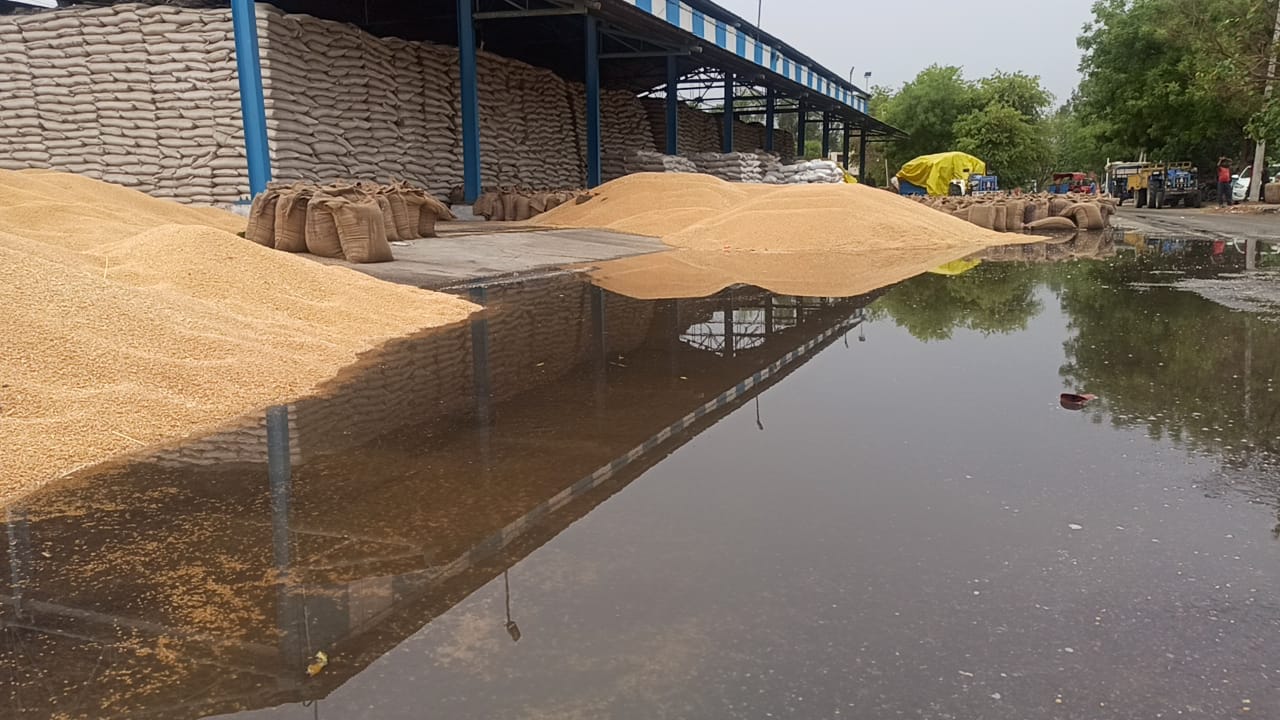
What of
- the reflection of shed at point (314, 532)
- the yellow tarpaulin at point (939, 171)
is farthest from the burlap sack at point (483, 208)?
the yellow tarpaulin at point (939, 171)

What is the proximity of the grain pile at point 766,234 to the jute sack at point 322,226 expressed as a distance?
269 cm

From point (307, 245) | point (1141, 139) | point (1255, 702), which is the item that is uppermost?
point (1141, 139)

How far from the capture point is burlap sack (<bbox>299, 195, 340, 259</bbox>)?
8695 mm

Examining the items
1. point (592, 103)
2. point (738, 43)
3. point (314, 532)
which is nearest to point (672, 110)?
point (738, 43)

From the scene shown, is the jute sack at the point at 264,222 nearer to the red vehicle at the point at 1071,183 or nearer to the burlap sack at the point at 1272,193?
the burlap sack at the point at 1272,193

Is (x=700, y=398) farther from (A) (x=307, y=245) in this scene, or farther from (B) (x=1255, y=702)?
(A) (x=307, y=245)

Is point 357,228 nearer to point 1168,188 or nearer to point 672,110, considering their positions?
point 672,110

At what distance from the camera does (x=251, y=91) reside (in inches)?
454

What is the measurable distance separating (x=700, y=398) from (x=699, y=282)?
4765 mm

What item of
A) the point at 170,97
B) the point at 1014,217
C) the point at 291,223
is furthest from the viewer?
the point at 1014,217

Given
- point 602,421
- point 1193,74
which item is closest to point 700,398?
point 602,421

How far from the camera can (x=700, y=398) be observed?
4.25 meters

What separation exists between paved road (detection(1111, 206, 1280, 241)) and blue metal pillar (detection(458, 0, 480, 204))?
12.7 meters

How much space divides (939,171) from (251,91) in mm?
27415
